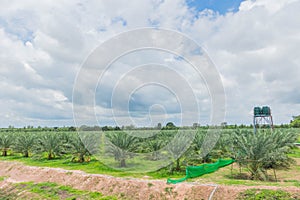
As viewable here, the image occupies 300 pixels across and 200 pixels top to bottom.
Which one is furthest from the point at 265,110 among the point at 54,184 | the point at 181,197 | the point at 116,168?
the point at 54,184

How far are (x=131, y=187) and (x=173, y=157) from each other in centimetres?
328

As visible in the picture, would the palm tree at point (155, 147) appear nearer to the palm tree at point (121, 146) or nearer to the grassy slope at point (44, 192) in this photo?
the palm tree at point (121, 146)

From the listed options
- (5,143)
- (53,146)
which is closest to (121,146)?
(53,146)

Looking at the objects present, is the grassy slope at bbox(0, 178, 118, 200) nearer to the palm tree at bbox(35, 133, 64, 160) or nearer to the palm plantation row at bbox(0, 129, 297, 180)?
the palm plantation row at bbox(0, 129, 297, 180)

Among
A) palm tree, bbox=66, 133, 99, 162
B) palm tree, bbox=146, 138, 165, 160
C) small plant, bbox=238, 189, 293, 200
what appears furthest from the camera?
palm tree, bbox=66, 133, 99, 162

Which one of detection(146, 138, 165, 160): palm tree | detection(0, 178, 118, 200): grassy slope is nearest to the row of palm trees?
detection(146, 138, 165, 160): palm tree

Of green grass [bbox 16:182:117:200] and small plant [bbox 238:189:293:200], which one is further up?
small plant [bbox 238:189:293:200]

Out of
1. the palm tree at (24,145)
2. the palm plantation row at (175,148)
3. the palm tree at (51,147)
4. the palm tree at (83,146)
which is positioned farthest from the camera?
the palm tree at (24,145)

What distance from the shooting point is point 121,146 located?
13.1 m

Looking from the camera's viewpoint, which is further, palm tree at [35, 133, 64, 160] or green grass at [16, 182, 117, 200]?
palm tree at [35, 133, 64, 160]

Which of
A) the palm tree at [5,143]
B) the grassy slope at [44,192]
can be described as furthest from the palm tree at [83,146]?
the palm tree at [5,143]

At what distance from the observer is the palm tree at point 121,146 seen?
1294 centimetres

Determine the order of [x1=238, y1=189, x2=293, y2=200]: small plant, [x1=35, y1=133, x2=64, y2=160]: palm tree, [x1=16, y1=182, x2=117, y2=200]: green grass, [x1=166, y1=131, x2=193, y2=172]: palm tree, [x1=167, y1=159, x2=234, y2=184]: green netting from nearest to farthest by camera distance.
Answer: [x1=238, y1=189, x2=293, y2=200]: small plant
[x1=167, y1=159, x2=234, y2=184]: green netting
[x1=16, y1=182, x2=117, y2=200]: green grass
[x1=166, y1=131, x2=193, y2=172]: palm tree
[x1=35, y1=133, x2=64, y2=160]: palm tree

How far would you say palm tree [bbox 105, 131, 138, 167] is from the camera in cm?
1294
